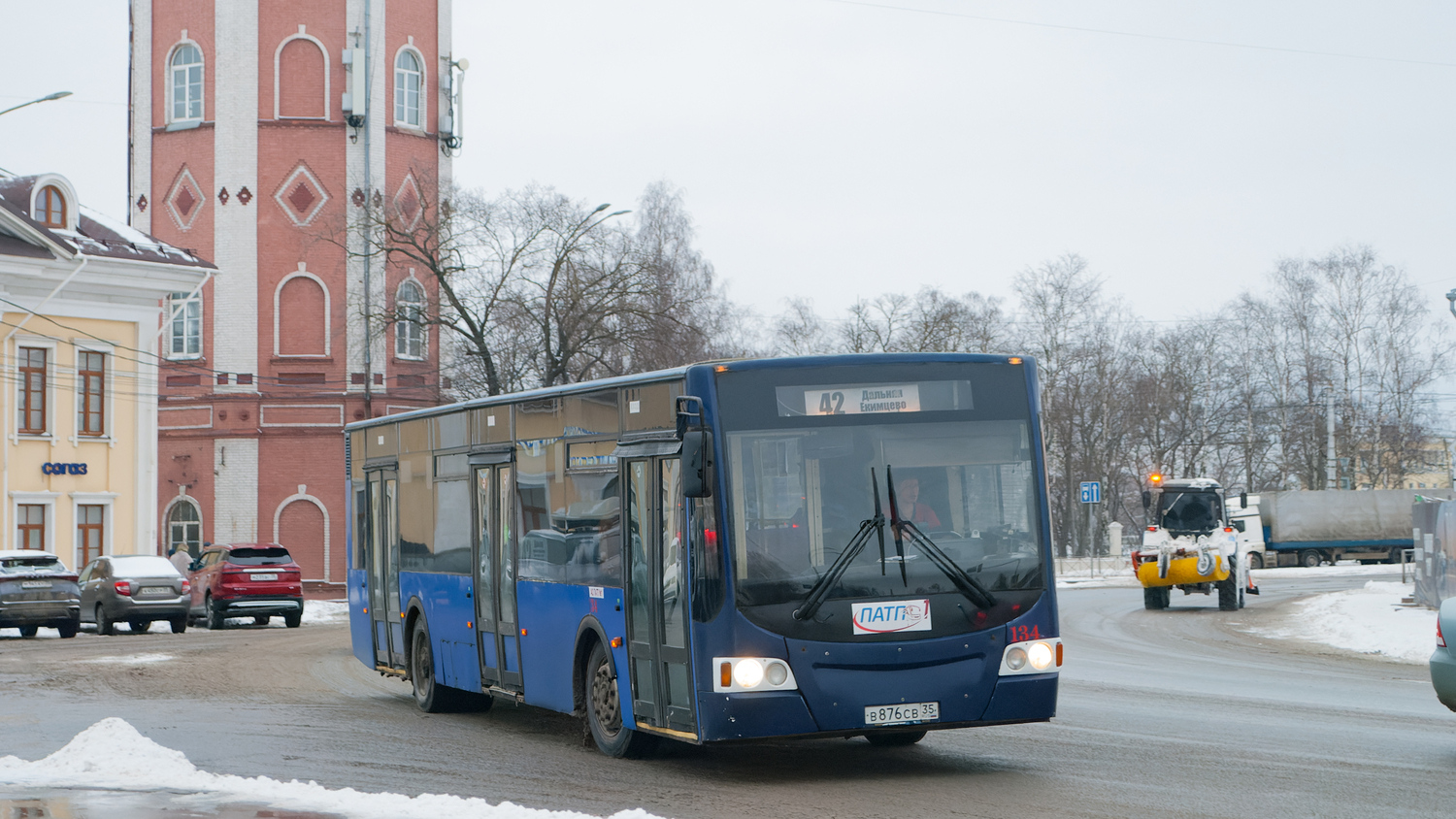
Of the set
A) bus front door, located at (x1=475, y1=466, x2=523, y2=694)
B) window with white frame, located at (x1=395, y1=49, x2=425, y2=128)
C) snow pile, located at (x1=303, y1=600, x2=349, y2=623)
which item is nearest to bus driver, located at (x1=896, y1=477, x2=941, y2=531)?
bus front door, located at (x1=475, y1=466, x2=523, y2=694)

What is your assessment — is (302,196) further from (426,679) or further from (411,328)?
(426,679)

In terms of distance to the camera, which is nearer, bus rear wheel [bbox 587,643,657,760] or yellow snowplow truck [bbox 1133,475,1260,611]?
bus rear wheel [bbox 587,643,657,760]

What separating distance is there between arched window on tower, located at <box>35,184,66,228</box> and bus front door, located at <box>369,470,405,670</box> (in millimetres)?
30072

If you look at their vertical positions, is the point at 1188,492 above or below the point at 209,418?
below

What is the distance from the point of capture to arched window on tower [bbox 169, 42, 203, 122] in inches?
2019

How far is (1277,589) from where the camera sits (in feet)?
146

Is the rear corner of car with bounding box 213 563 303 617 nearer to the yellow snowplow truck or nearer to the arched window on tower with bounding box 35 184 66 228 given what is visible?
the arched window on tower with bounding box 35 184 66 228

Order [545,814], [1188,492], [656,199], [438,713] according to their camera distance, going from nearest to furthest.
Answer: [545,814], [438,713], [1188,492], [656,199]

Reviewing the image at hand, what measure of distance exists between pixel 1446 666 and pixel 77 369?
38.0 metres

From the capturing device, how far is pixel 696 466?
1009 cm

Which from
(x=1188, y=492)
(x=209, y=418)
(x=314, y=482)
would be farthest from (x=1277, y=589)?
(x=209, y=418)

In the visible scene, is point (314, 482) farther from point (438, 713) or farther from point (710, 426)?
point (710, 426)

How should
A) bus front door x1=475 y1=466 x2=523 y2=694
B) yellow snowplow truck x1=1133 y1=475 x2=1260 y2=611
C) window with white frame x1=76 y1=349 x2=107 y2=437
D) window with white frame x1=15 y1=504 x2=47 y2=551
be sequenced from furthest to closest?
window with white frame x1=76 y1=349 x2=107 y2=437 < window with white frame x1=15 y1=504 x2=47 y2=551 < yellow snowplow truck x1=1133 y1=475 x2=1260 y2=611 < bus front door x1=475 y1=466 x2=523 y2=694

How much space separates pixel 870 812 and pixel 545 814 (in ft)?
5.90
